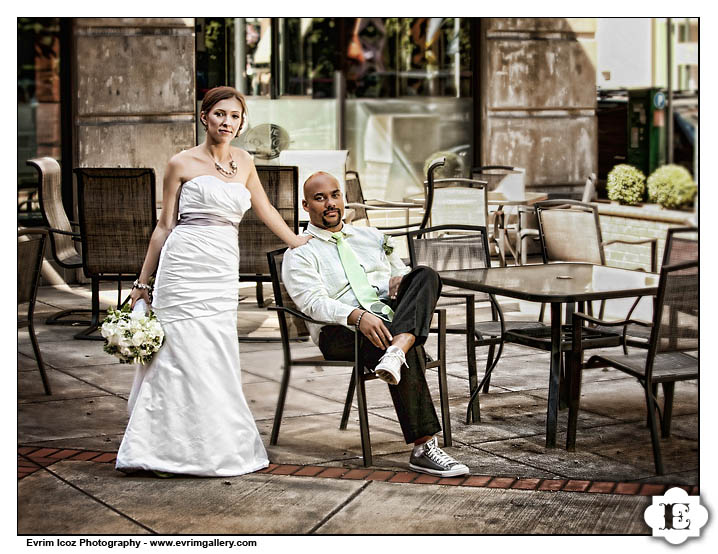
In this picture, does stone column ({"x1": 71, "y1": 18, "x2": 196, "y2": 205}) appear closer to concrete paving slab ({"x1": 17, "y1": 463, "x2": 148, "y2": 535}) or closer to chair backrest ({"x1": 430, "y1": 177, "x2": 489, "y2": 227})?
chair backrest ({"x1": 430, "y1": 177, "x2": 489, "y2": 227})

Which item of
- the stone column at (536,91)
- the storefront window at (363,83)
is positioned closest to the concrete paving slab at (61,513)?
the storefront window at (363,83)

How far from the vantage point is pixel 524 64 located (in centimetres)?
1302

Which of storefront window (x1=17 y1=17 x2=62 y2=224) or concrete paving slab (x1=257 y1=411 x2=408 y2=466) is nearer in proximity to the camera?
concrete paving slab (x1=257 y1=411 x2=408 y2=466)

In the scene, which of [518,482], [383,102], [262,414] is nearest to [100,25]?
[383,102]

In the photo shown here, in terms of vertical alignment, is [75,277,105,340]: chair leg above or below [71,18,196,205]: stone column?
below

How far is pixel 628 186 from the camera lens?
12.6m

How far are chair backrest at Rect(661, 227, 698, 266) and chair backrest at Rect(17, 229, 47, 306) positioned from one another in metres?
3.57

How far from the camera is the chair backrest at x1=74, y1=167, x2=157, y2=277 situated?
335 inches

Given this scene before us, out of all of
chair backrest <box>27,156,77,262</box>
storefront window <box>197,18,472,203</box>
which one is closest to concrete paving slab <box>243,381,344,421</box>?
chair backrest <box>27,156,77,262</box>

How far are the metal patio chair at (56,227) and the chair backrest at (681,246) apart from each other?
4.92 metres

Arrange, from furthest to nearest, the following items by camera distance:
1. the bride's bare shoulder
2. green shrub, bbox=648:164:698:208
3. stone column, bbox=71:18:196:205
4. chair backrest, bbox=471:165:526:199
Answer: green shrub, bbox=648:164:698:208 → chair backrest, bbox=471:165:526:199 → stone column, bbox=71:18:196:205 → the bride's bare shoulder

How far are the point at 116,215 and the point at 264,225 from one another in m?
1.09

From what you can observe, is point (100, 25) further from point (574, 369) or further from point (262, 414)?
point (574, 369)

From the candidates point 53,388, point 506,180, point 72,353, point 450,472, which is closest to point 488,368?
point 450,472
